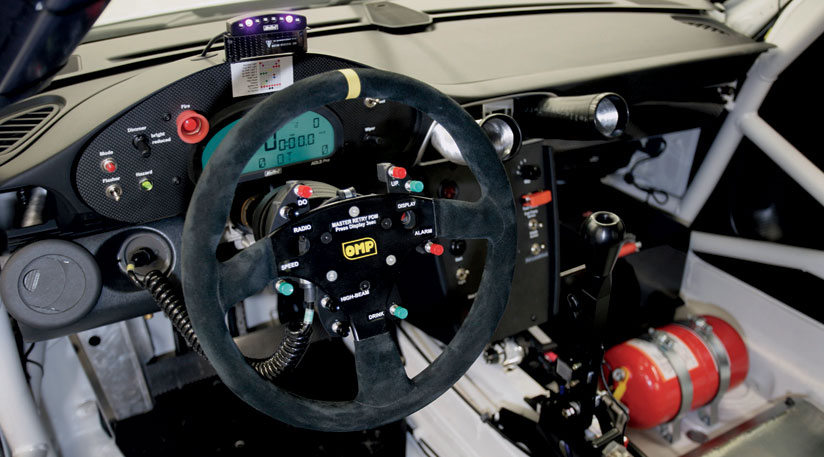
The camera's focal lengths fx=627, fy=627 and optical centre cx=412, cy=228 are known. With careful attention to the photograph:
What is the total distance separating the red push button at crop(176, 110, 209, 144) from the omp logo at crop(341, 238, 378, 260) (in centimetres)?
40

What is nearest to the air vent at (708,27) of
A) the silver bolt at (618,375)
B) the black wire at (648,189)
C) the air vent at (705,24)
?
the air vent at (705,24)

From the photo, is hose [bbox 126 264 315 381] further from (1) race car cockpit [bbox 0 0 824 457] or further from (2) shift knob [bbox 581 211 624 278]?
(2) shift knob [bbox 581 211 624 278]

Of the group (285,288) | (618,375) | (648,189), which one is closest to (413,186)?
(285,288)

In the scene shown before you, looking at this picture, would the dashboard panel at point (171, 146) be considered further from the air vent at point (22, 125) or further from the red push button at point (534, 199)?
the red push button at point (534, 199)

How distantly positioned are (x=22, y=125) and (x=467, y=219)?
84cm

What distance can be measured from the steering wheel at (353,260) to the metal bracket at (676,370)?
37.9 inches

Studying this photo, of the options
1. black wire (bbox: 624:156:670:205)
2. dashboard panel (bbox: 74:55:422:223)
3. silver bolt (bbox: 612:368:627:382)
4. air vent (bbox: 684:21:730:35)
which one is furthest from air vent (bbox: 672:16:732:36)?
dashboard panel (bbox: 74:55:422:223)

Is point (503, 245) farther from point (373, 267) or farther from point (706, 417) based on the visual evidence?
point (706, 417)

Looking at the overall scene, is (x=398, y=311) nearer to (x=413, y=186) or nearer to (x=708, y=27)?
(x=413, y=186)

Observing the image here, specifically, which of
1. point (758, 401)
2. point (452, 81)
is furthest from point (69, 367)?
point (758, 401)

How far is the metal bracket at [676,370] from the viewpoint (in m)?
1.76

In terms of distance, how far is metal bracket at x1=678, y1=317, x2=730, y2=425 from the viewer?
186cm

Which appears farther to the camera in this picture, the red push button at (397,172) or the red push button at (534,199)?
the red push button at (534,199)

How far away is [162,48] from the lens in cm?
144
